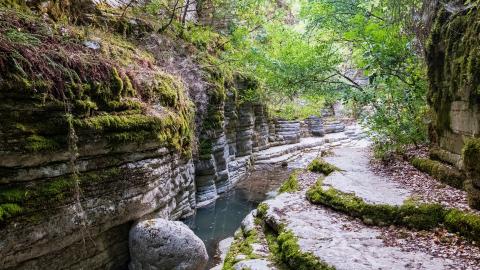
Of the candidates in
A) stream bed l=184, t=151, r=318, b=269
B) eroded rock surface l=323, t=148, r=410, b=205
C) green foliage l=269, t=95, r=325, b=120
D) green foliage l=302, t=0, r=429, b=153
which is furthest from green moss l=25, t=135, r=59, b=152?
green foliage l=269, t=95, r=325, b=120

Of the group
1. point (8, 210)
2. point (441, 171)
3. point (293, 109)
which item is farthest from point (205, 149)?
point (293, 109)

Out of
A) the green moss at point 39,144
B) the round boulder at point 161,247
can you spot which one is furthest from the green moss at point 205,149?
the green moss at point 39,144

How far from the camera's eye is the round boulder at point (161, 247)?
5949mm

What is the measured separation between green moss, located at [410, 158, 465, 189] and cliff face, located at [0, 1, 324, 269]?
539cm

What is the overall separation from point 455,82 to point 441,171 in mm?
1674

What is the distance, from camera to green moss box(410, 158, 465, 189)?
6207mm

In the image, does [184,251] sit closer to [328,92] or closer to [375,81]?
[375,81]

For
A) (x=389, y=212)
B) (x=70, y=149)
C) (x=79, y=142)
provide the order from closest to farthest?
1. (x=70, y=149)
2. (x=79, y=142)
3. (x=389, y=212)

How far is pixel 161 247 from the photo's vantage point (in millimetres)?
5977

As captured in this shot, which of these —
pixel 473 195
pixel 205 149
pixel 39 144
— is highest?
pixel 39 144

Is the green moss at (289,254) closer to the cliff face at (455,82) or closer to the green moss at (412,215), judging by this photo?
the green moss at (412,215)

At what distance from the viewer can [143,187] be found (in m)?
6.50

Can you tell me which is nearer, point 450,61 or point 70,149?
point 70,149

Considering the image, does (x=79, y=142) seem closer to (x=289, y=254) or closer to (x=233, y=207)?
(x=289, y=254)
